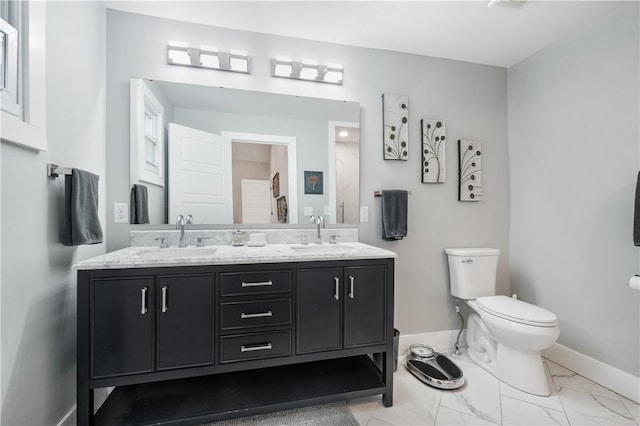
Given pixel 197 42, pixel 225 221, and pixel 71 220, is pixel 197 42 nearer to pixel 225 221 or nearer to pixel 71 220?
pixel 225 221

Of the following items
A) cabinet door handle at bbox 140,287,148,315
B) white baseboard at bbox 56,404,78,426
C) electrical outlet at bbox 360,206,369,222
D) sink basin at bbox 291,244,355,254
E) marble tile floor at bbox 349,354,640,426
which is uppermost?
electrical outlet at bbox 360,206,369,222

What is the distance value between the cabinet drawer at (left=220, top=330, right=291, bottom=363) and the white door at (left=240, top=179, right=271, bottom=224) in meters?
0.81

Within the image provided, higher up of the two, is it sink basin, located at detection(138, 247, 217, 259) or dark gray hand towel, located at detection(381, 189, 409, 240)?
dark gray hand towel, located at detection(381, 189, 409, 240)

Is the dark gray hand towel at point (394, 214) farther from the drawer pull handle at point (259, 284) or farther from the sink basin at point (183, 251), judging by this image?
the sink basin at point (183, 251)

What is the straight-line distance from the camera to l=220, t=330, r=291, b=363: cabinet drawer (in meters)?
1.45

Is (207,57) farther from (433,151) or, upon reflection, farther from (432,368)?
(432,368)

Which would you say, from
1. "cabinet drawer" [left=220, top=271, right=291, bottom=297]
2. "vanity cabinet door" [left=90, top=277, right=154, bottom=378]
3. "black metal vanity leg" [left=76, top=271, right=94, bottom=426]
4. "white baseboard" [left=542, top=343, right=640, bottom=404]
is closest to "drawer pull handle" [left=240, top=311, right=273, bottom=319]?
"cabinet drawer" [left=220, top=271, right=291, bottom=297]

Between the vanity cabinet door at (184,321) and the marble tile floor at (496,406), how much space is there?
0.96m

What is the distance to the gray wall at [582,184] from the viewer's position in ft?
5.80

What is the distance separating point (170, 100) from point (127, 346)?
1.53 m

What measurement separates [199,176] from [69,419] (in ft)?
4.84

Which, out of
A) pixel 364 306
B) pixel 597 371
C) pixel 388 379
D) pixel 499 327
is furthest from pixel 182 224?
pixel 597 371

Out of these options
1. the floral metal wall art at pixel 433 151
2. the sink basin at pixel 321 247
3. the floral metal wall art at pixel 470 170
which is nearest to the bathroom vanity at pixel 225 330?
the sink basin at pixel 321 247

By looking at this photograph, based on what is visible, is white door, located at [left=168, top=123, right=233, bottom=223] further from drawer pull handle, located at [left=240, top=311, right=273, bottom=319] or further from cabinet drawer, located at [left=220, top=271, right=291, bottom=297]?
drawer pull handle, located at [left=240, top=311, right=273, bottom=319]
